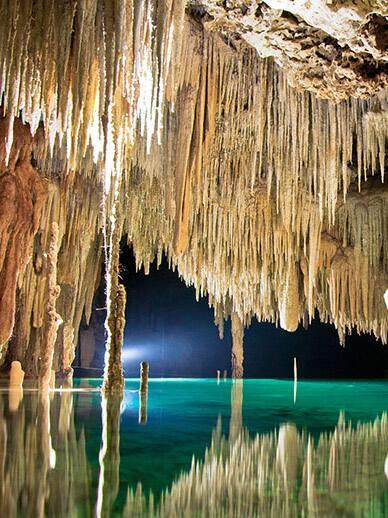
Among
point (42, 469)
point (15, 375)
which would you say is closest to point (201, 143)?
point (42, 469)

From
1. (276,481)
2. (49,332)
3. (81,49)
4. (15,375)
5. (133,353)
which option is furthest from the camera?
(133,353)

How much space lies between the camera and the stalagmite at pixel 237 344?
17.8m

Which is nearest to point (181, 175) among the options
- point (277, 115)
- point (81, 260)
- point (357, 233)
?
point (277, 115)

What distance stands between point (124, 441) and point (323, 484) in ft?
4.81

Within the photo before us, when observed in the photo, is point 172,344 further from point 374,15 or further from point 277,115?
point 374,15

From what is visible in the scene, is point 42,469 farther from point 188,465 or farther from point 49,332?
point 49,332

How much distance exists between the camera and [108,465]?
3035mm

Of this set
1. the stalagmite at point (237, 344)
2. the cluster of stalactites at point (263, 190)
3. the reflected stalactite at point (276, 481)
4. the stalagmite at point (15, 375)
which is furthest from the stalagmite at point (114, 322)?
the stalagmite at point (237, 344)

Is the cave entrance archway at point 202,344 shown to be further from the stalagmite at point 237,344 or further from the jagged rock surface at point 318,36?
the jagged rock surface at point 318,36

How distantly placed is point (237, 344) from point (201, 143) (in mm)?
11891

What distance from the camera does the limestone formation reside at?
201 inches

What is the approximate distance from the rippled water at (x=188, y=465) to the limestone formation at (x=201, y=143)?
7.82 ft

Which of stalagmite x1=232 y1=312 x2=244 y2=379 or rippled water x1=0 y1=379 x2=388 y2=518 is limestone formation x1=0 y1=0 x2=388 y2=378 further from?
stalagmite x1=232 y1=312 x2=244 y2=379

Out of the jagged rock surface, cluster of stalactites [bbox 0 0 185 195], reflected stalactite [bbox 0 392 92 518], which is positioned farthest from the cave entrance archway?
reflected stalactite [bbox 0 392 92 518]
